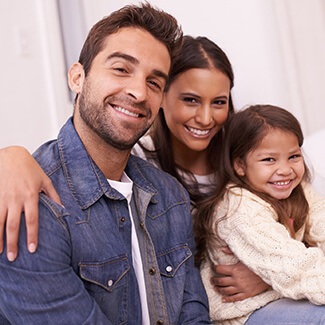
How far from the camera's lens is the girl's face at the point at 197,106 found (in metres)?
1.59

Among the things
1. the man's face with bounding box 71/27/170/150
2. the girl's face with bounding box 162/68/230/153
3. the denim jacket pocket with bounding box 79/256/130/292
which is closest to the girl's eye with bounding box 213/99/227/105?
the girl's face with bounding box 162/68/230/153

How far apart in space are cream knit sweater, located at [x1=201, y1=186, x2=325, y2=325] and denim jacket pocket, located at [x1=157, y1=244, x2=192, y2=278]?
0.45 feet

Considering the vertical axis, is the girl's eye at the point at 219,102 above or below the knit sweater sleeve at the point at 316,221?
above

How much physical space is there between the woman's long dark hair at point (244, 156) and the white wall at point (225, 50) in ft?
1.23

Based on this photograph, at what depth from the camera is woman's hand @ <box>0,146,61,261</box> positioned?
923 millimetres

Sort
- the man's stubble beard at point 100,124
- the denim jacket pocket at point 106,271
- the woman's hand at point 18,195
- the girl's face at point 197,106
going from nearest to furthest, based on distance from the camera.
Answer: the woman's hand at point 18,195
the denim jacket pocket at point 106,271
the man's stubble beard at point 100,124
the girl's face at point 197,106

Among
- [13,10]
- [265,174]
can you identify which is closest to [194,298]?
[265,174]

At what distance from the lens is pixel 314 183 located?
172 cm

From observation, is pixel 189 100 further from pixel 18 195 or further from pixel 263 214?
pixel 18 195

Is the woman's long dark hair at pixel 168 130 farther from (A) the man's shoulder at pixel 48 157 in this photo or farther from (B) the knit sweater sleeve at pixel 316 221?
(A) the man's shoulder at pixel 48 157

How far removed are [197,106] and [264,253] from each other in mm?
539

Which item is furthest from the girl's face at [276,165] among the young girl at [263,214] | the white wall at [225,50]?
the white wall at [225,50]

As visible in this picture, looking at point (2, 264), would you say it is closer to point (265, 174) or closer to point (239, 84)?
point (265, 174)

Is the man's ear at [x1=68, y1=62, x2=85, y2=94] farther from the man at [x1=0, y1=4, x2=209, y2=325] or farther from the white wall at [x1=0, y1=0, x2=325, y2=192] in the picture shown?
the white wall at [x1=0, y1=0, x2=325, y2=192]
